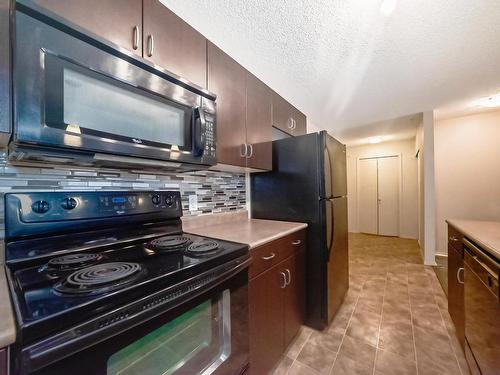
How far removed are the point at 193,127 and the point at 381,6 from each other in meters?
1.30

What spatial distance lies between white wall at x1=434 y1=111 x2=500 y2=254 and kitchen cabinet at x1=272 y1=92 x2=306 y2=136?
279 centimetres

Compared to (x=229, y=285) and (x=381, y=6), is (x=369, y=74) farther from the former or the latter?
(x=229, y=285)

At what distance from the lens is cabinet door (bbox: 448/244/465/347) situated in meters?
1.43

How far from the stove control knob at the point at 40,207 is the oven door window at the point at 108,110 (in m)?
0.38

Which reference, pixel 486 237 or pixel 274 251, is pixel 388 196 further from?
pixel 274 251

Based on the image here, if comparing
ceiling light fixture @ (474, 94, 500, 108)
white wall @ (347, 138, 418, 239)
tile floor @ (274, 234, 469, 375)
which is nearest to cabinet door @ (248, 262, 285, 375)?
tile floor @ (274, 234, 469, 375)

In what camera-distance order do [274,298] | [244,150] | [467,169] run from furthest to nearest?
[467,169] < [244,150] < [274,298]

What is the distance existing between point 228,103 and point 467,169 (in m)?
4.10

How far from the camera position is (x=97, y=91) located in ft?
2.58

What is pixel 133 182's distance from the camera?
1221 mm

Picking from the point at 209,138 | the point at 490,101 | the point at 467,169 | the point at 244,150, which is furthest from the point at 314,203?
the point at 467,169

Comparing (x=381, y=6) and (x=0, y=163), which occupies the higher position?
(x=381, y=6)

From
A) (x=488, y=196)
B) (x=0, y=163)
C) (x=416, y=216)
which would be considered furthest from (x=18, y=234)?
(x=416, y=216)

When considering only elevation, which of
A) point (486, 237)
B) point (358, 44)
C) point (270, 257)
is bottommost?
point (270, 257)
